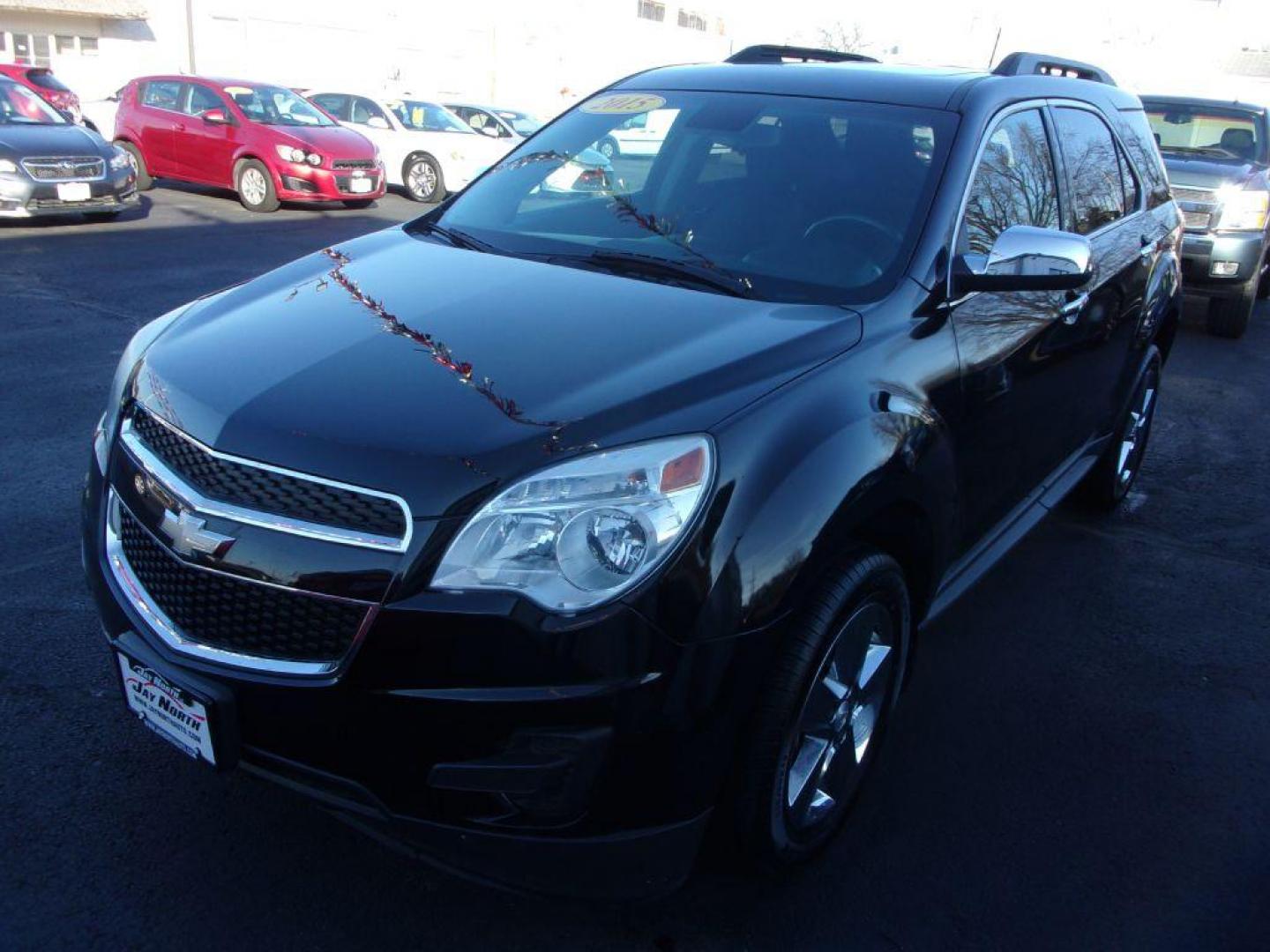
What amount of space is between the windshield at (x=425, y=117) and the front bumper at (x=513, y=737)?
52.6 ft

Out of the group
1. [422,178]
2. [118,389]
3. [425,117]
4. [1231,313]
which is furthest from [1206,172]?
[425,117]

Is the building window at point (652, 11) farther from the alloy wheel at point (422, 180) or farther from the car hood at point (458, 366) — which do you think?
the car hood at point (458, 366)

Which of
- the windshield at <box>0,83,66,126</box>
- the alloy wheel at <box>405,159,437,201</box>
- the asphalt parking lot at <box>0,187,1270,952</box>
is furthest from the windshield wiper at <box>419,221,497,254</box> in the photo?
the alloy wheel at <box>405,159,437,201</box>

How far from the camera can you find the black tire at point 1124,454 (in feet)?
16.8

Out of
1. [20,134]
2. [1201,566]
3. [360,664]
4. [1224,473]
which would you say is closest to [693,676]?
[360,664]

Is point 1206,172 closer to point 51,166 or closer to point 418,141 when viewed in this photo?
point 51,166

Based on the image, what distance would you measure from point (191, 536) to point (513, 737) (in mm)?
774

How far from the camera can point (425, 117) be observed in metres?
17.3

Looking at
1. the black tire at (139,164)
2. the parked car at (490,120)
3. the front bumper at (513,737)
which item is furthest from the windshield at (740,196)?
the parked car at (490,120)

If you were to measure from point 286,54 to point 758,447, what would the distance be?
37.8 meters

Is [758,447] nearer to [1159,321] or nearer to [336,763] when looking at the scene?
[336,763]

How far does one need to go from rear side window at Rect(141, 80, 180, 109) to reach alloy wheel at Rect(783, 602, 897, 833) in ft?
48.8

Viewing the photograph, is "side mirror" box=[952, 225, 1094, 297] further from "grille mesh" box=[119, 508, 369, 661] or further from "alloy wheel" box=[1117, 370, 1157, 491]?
"alloy wheel" box=[1117, 370, 1157, 491]

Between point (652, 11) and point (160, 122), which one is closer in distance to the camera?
point (160, 122)
